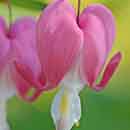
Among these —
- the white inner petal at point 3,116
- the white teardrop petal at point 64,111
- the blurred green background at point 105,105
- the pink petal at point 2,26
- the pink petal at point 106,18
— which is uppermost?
the pink petal at point 106,18

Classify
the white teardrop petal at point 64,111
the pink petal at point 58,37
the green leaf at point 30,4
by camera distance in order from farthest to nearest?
the green leaf at point 30,4, the white teardrop petal at point 64,111, the pink petal at point 58,37

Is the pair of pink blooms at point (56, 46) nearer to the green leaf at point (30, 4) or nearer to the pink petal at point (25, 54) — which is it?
the pink petal at point (25, 54)

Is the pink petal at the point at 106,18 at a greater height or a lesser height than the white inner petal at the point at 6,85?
greater

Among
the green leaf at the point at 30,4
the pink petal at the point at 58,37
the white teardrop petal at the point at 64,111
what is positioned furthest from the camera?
the green leaf at the point at 30,4

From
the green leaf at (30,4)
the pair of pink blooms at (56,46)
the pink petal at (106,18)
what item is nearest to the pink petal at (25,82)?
the pair of pink blooms at (56,46)

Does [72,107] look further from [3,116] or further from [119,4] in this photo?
[119,4]

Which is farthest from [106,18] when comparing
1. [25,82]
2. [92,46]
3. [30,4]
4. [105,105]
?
[105,105]

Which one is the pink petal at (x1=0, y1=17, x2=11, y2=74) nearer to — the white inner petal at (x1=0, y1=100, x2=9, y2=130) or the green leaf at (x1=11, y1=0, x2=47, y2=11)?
the white inner petal at (x1=0, y1=100, x2=9, y2=130)

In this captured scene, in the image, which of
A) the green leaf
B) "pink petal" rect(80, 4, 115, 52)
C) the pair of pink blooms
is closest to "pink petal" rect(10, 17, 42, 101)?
the pair of pink blooms

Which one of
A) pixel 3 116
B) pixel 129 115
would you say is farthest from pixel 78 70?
pixel 129 115

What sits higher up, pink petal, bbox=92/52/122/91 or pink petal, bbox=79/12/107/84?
pink petal, bbox=79/12/107/84
